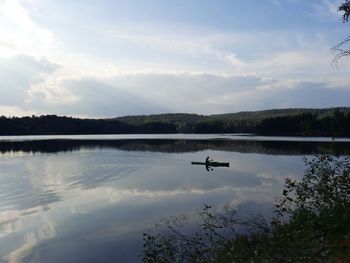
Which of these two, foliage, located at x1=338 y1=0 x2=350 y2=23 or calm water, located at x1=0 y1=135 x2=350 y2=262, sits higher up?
foliage, located at x1=338 y1=0 x2=350 y2=23

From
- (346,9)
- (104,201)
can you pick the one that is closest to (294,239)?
(346,9)

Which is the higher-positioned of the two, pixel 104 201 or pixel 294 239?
pixel 294 239

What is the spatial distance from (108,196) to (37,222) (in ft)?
30.3

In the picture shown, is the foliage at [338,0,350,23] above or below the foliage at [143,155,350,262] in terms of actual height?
above

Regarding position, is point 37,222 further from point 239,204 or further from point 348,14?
point 348,14

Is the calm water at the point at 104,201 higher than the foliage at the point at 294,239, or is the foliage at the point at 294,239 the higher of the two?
the foliage at the point at 294,239

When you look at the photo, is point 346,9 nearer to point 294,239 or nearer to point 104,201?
point 294,239

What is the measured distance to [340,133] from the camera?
461 feet

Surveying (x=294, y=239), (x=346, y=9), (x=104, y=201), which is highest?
(x=346, y=9)

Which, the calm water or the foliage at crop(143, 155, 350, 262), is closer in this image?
→ the foliage at crop(143, 155, 350, 262)

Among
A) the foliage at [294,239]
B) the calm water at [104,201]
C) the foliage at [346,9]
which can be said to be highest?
the foliage at [346,9]

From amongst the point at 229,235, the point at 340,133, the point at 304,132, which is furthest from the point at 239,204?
the point at 304,132

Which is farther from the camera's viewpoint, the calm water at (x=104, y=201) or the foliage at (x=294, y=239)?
the calm water at (x=104, y=201)

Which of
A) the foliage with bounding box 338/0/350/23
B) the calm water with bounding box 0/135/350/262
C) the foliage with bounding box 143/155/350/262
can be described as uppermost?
the foliage with bounding box 338/0/350/23
